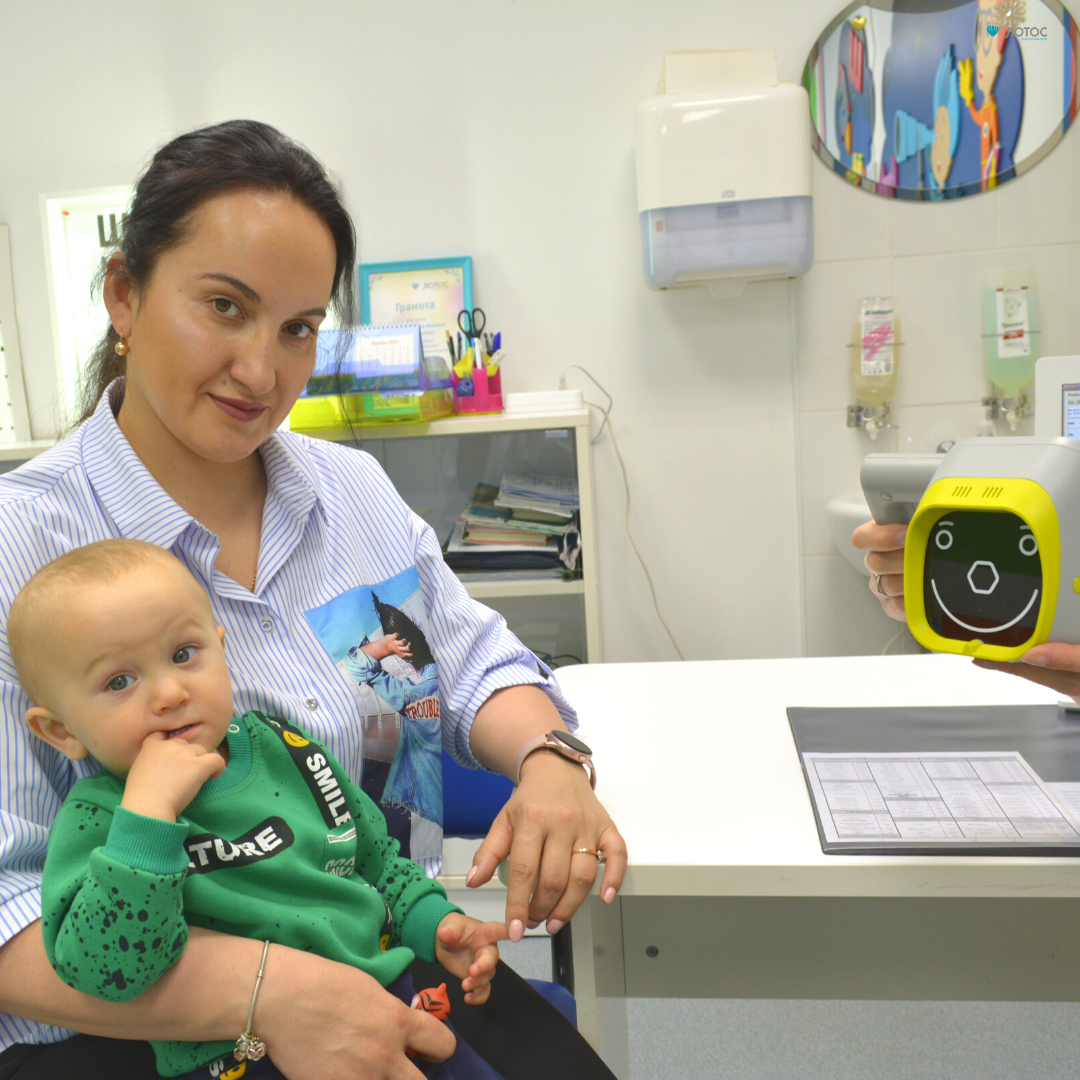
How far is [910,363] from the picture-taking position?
2541 millimetres

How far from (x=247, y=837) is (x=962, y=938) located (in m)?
0.76

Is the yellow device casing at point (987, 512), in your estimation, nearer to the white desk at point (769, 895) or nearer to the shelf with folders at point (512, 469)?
the white desk at point (769, 895)

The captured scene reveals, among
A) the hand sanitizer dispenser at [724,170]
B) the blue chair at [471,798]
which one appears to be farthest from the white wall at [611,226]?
the blue chair at [471,798]

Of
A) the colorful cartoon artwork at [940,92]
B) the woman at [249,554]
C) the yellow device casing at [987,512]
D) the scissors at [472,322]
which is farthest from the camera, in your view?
the scissors at [472,322]

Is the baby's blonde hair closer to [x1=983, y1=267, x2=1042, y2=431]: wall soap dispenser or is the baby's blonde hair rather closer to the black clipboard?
the black clipboard

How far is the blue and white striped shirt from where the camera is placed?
0.81 meters

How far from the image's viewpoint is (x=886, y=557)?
0.87m

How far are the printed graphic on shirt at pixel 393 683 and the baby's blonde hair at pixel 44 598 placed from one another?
274 millimetres

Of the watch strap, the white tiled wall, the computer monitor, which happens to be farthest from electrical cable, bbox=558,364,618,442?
the watch strap

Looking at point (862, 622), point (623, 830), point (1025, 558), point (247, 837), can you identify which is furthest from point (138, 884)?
point (862, 622)

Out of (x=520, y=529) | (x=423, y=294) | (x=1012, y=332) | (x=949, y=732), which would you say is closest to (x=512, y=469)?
(x=520, y=529)

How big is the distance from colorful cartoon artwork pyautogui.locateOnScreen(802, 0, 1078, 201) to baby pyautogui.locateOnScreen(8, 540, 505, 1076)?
2.26 metres

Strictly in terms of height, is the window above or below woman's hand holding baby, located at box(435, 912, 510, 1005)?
above

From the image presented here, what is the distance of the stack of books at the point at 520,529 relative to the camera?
94.3 inches
